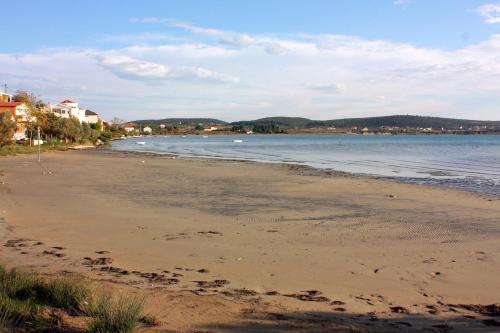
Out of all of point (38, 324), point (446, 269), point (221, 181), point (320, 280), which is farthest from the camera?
point (221, 181)

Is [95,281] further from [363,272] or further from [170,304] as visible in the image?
[363,272]

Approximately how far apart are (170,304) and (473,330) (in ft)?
11.1

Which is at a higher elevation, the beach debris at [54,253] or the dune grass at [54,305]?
the dune grass at [54,305]

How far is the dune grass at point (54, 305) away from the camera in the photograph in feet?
17.7

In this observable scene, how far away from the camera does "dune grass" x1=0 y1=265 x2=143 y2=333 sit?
5391mm

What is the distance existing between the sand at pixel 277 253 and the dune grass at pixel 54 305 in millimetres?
502

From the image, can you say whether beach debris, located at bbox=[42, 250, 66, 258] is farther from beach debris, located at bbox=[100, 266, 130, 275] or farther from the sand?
beach debris, located at bbox=[100, 266, 130, 275]

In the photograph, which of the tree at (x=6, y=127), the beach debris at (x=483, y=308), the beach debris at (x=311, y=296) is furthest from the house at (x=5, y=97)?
the beach debris at (x=483, y=308)

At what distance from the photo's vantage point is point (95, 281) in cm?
767

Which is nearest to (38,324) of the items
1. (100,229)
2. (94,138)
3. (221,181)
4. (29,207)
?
(100,229)

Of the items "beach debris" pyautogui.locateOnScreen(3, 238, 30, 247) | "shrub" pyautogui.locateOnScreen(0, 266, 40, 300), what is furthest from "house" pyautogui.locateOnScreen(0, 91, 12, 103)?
"shrub" pyautogui.locateOnScreen(0, 266, 40, 300)

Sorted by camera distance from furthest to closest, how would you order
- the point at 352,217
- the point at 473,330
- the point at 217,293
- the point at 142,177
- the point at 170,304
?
the point at 142,177
the point at 352,217
the point at 217,293
the point at 170,304
the point at 473,330

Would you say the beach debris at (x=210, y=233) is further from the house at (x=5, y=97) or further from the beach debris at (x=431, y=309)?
the house at (x=5, y=97)

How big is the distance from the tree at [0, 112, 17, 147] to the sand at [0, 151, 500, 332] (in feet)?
101
